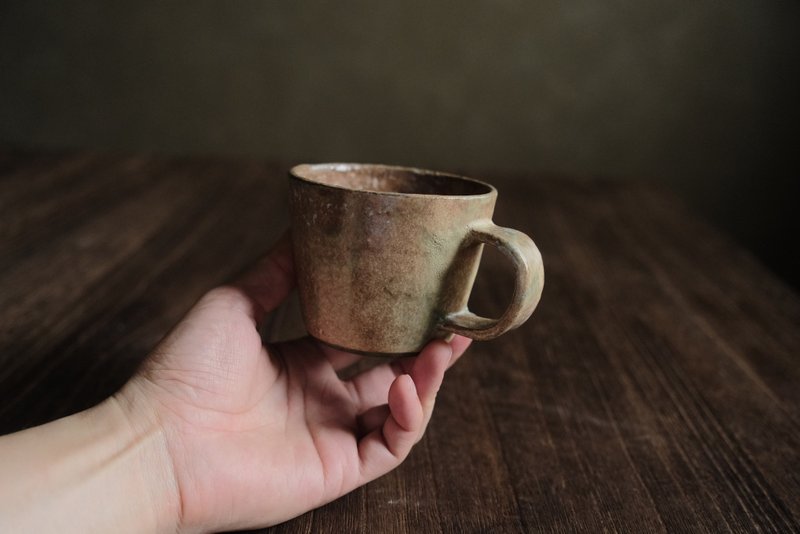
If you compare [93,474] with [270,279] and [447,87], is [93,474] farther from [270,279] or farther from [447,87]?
[447,87]

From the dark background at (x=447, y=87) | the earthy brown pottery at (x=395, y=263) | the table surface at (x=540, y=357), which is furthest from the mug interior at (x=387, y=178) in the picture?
the dark background at (x=447, y=87)

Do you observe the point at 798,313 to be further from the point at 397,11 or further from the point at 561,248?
the point at 397,11

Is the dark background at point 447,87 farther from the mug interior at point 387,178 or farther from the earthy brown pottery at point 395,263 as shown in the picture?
the earthy brown pottery at point 395,263

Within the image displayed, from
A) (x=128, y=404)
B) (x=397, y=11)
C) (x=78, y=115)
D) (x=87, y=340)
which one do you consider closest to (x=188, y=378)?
(x=128, y=404)

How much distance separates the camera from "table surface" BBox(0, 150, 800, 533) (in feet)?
1.95

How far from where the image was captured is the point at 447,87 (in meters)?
2.64

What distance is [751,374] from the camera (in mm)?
874

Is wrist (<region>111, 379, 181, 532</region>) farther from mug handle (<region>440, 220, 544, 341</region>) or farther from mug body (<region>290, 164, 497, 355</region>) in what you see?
mug handle (<region>440, 220, 544, 341</region>)

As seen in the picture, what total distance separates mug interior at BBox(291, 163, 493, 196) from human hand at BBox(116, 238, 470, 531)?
139 millimetres

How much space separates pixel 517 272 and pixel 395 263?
10 cm

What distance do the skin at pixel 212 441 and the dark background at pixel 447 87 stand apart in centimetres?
193

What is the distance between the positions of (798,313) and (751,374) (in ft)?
1.01

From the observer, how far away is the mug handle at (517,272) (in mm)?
558

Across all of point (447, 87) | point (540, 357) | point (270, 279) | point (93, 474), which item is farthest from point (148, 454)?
point (447, 87)
